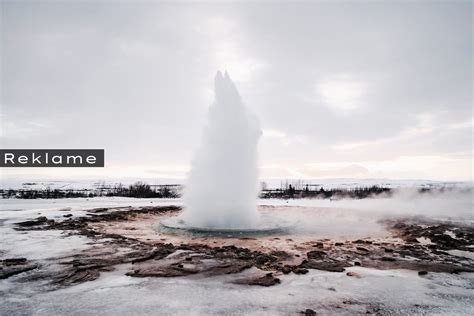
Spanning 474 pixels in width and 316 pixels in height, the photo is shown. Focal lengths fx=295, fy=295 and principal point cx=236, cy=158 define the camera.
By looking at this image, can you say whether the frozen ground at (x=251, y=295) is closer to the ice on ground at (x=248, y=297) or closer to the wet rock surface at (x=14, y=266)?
the ice on ground at (x=248, y=297)

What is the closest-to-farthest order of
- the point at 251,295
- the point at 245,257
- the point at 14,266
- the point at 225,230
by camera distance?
the point at 251,295, the point at 14,266, the point at 245,257, the point at 225,230

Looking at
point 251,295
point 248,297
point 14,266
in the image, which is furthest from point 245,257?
point 14,266

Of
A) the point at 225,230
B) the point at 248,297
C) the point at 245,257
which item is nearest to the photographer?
the point at 248,297

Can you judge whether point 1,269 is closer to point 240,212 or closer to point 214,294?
point 214,294

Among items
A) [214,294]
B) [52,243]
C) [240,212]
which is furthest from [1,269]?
[240,212]

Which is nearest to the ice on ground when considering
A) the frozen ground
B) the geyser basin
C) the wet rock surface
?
the frozen ground

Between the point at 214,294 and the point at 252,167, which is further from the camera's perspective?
the point at 252,167

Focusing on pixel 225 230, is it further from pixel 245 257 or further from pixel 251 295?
pixel 251 295

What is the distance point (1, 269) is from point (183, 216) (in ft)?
37.3

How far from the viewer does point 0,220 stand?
1616cm

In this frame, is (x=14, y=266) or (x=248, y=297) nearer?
(x=248, y=297)

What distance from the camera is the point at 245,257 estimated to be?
920cm

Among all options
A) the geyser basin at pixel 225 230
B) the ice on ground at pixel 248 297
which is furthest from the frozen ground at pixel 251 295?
the geyser basin at pixel 225 230

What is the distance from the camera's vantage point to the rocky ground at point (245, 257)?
7469 mm
